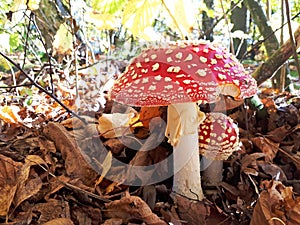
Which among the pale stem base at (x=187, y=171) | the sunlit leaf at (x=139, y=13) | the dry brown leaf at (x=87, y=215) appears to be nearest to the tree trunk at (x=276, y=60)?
the pale stem base at (x=187, y=171)

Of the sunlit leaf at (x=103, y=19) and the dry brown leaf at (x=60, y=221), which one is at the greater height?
the sunlit leaf at (x=103, y=19)

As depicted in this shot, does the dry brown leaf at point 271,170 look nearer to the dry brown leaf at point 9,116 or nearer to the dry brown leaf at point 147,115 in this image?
the dry brown leaf at point 147,115

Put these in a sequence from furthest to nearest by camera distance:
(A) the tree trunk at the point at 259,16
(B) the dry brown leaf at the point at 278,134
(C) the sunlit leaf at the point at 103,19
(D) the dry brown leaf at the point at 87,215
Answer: (A) the tree trunk at the point at 259,16
(C) the sunlit leaf at the point at 103,19
(B) the dry brown leaf at the point at 278,134
(D) the dry brown leaf at the point at 87,215

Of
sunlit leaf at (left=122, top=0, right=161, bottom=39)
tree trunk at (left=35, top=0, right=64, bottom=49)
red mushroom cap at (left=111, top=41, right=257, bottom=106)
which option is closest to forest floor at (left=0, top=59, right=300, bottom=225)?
red mushroom cap at (left=111, top=41, right=257, bottom=106)

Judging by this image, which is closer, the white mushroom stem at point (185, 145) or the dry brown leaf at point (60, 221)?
the dry brown leaf at point (60, 221)

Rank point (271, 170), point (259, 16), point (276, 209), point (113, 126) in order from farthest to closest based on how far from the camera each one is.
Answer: point (259, 16) → point (113, 126) → point (271, 170) → point (276, 209)

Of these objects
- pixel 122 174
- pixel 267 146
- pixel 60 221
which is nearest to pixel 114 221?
pixel 60 221

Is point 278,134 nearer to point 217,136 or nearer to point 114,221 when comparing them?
point 217,136

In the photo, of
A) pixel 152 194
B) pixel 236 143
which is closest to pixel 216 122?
pixel 236 143

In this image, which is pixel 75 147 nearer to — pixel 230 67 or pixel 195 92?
pixel 195 92
